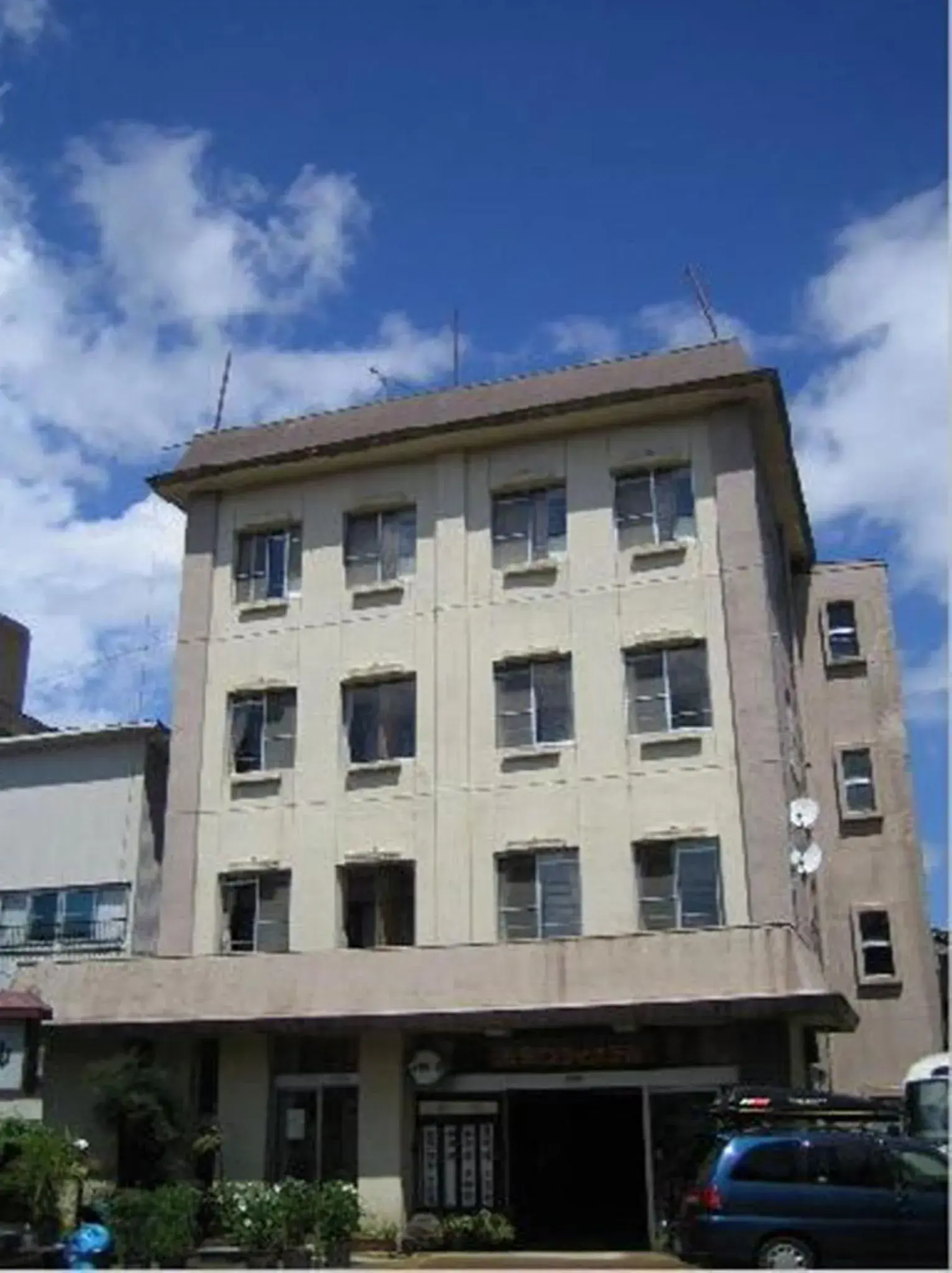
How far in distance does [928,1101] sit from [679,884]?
17.8 feet

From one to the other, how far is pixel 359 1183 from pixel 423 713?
8.49 meters

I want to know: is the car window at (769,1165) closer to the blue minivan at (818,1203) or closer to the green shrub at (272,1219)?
the blue minivan at (818,1203)

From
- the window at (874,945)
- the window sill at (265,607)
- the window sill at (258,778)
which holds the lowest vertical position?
the window at (874,945)

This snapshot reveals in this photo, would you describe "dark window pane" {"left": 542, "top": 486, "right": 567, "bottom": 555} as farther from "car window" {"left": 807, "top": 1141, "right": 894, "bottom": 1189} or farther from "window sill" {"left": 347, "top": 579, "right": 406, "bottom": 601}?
"car window" {"left": 807, "top": 1141, "right": 894, "bottom": 1189}

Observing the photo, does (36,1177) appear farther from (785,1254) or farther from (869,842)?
(869,842)

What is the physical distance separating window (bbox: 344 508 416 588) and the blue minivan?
14.2 meters

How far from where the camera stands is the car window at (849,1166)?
55.5 feet

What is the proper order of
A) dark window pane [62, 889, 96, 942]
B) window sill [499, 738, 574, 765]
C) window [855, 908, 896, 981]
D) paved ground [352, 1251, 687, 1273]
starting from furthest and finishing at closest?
window [855, 908, 896, 981], dark window pane [62, 889, 96, 942], window sill [499, 738, 574, 765], paved ground [352, 1251, 687, 1273]

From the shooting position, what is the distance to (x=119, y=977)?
2516cm

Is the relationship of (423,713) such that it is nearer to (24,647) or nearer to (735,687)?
(735,687)

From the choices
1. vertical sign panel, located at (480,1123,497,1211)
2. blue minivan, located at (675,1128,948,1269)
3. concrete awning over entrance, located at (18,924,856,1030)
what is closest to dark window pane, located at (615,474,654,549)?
concrete awning over entrance, located at (18,924,856,1030)

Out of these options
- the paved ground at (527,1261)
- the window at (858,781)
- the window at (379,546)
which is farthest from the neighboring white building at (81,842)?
the window at (858,781)

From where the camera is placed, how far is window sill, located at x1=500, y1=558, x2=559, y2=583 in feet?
88.7

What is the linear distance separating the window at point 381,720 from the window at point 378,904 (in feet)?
6.97
